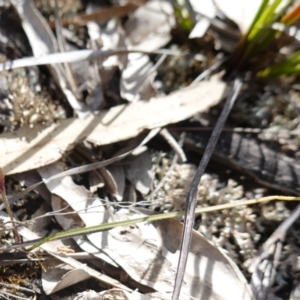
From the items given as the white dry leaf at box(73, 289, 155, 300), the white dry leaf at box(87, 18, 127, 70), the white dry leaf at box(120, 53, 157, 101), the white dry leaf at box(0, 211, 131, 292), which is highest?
the white dry leaf at box(87, 18, 127, 70)

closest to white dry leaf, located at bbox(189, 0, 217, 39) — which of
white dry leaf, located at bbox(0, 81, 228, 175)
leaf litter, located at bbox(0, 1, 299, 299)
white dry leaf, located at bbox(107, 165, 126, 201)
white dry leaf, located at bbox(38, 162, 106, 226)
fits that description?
leaf litter, located at bbox(0, 1, 299, 299)

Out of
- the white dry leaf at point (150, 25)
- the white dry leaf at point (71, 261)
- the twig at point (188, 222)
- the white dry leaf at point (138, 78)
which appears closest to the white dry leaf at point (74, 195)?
the white dry leaf at point (71, 261)

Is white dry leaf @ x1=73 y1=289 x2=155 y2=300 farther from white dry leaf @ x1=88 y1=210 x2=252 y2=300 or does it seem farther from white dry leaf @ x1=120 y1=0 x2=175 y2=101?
white dry leaf @ x1=120 y1=0 x2=175 y2=101

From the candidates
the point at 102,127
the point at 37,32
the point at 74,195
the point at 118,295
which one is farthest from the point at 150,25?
the point at 118,295

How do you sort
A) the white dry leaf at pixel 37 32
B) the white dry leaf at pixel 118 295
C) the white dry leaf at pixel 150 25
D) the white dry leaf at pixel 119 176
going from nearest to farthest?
the white dry leaf at pixel 118 295 < the white dry leaf at pixel 119 176 < the white dry leaf at pixel 37 32 < the white dry leaf at pixel 150 25

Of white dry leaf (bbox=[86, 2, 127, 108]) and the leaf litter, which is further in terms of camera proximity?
white dry leaf (bbox=[86, 2, 127, 108])

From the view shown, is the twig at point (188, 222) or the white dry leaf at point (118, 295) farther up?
the twig at point (188, 222)

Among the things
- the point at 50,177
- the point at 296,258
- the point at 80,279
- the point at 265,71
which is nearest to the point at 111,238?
Answer: the point at 80,279

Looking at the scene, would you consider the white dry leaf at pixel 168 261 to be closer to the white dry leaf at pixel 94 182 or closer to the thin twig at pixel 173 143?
the white dry leaf at pixel 94 182
